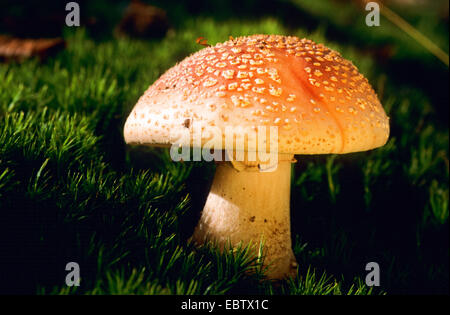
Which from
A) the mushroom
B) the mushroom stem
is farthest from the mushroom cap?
the mushroom stem

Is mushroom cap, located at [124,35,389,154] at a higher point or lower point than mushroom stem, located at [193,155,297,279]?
higher

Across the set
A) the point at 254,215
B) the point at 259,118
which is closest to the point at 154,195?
the point at 254,215

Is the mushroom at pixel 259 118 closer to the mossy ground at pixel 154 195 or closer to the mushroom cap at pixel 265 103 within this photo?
the mushroom cap at pixel 265 103

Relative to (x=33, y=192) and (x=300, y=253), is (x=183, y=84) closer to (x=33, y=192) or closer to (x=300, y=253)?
(x=33, y=192)

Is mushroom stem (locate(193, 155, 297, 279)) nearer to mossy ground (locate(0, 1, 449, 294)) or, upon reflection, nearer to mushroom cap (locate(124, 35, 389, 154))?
mossy ground (locate(0, 1, 449, 294))

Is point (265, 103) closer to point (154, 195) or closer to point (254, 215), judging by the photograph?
point (254, 215)
